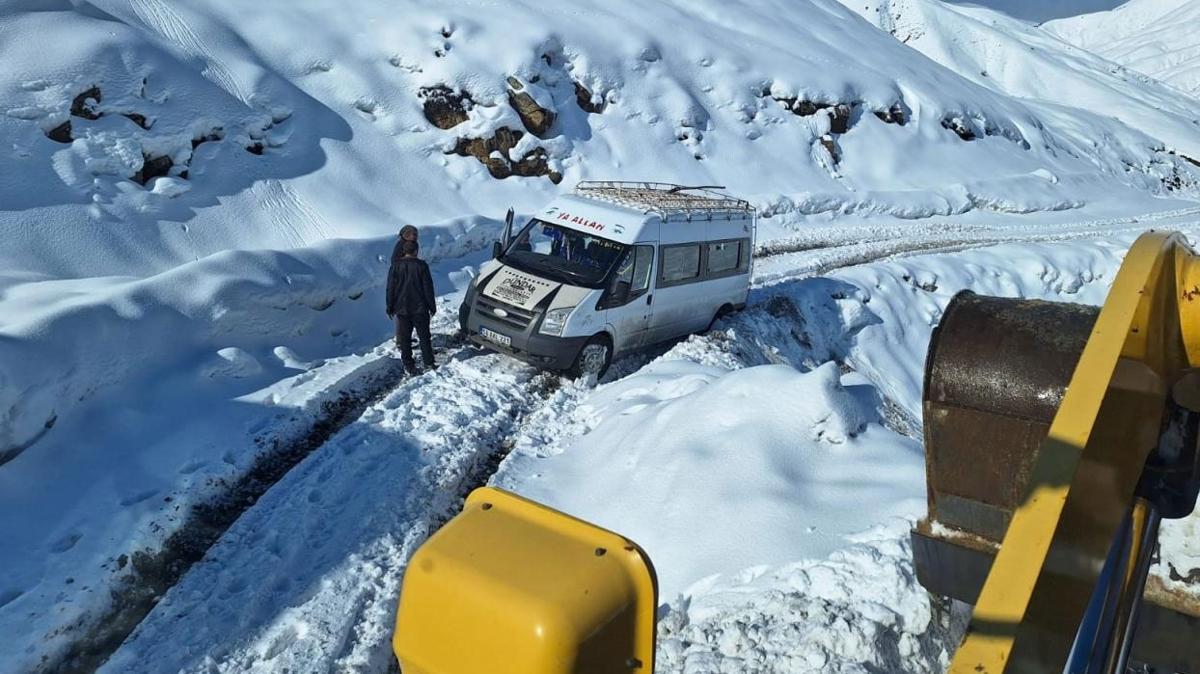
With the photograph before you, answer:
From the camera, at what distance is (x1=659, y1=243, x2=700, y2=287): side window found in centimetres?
1152

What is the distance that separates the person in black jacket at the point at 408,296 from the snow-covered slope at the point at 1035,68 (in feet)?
141

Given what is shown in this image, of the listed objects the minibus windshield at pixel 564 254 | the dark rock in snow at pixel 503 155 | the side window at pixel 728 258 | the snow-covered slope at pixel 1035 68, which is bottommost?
the snow-covered slope at pixel 1035 68

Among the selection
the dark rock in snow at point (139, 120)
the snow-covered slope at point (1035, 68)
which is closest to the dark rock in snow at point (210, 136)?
the dark rock in snow at point (139, 120)

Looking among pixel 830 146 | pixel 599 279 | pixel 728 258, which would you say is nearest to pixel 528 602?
pixel 599 279

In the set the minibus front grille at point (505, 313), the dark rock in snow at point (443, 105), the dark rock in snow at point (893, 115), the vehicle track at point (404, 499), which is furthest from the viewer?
the dark rock in snow at point (893, 115)

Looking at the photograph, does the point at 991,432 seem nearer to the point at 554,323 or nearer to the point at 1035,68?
the point at 554,323

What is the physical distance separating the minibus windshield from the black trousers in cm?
155

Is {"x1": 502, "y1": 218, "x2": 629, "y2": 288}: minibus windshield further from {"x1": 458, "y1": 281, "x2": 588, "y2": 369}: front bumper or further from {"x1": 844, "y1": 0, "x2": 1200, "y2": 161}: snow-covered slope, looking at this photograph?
{"x1": 844, "y1": 0, "x2": 1200, "y2": 161}: snow-covered slope

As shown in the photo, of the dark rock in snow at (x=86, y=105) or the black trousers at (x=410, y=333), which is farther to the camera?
the dark rock in snow at (x=86, y=105)

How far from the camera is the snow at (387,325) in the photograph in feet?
18.7

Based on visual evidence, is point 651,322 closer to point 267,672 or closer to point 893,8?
point 267,672

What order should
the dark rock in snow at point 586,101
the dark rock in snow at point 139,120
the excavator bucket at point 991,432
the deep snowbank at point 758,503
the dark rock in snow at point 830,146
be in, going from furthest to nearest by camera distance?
the dark rock in snow at point 830,146, the dark rock in snow at point 586,101, the dark rock in snow at point 139,120, the deep snowbank at point 758,503, the excavator bucket at point 991,432

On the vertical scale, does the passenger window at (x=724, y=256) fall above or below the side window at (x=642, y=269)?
below

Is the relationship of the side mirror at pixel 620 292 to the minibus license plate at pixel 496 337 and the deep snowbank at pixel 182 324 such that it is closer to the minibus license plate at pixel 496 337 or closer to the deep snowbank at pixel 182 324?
the minibus license plate at pixel 496 337
